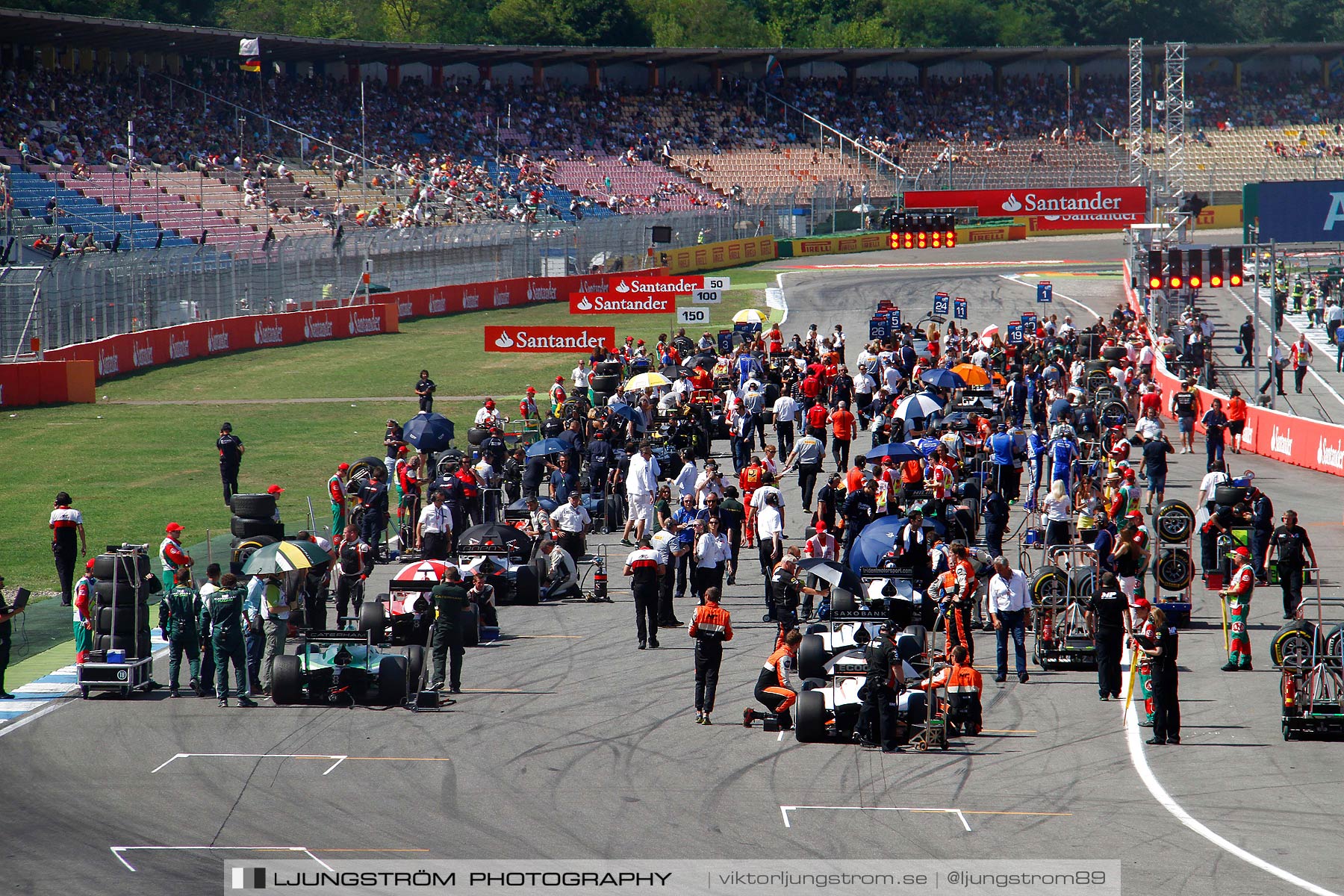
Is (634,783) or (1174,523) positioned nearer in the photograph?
(634,783)

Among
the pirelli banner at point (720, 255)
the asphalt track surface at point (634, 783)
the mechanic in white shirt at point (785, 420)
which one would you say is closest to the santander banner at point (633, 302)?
the mechanic in white shirt at point (785, 420)

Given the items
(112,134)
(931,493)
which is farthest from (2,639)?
(112,134)

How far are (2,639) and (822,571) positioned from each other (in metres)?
9.00

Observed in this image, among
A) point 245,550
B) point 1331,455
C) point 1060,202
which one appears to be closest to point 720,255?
point 1060,202

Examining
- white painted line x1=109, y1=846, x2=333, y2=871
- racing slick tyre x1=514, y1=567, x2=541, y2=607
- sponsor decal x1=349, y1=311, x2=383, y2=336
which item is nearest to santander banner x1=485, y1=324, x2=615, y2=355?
racing slick tyre x1=514, y1=567, x2=541, y2=607

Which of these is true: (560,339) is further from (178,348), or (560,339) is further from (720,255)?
(720,255)

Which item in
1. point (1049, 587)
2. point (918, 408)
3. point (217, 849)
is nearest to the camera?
point (217, 849)

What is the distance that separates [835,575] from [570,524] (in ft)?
17.9

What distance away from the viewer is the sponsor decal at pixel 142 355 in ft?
143

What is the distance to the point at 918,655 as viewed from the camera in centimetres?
1586

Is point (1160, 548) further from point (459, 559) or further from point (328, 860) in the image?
point (328, 860)

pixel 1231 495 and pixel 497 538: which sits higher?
pixel 1231 495

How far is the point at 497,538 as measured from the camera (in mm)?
20734

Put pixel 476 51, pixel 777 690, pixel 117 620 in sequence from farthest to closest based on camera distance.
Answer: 1. pixel 476 51
2. pixel 117 620
3. pixel 777 690
